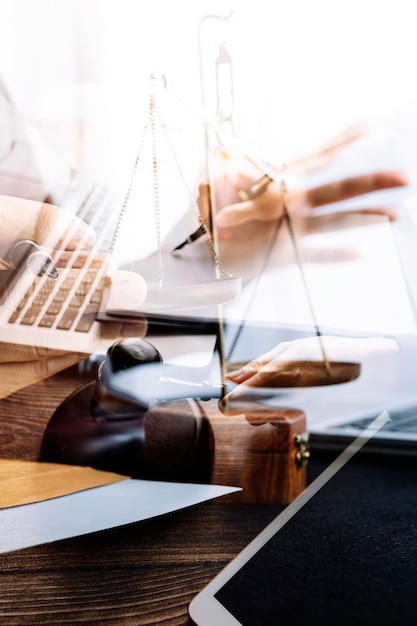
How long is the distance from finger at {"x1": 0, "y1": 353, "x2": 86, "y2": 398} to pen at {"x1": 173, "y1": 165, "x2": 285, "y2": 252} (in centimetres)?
12

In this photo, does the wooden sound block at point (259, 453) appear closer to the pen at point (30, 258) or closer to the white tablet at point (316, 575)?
the white tablet at point (316, 575)

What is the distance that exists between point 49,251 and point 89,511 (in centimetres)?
20

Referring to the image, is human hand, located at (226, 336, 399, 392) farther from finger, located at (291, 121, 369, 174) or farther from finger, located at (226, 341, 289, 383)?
finger, located at (291, 121, 369, 174)

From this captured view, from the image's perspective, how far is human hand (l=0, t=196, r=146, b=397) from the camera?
1.46ft

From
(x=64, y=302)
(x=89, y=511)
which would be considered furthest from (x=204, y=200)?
(x=89, y=511)

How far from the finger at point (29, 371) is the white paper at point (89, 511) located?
91 mm

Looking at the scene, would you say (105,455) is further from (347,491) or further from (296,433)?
(347,491)

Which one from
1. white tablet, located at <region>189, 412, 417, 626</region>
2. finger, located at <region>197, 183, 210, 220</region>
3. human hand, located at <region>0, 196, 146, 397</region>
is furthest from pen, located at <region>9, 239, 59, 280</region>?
white tablet, located at <region>189, 412, 417, 626</region>

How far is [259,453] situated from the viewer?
0.52m

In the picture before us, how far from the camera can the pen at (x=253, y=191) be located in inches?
18.6

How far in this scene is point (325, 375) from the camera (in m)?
0.44

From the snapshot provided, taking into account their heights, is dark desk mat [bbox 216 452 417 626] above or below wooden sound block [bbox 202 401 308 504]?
below

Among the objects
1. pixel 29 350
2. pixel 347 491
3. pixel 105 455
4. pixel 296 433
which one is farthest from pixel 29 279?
pixel 347 491

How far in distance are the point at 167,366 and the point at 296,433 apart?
0.16 m
